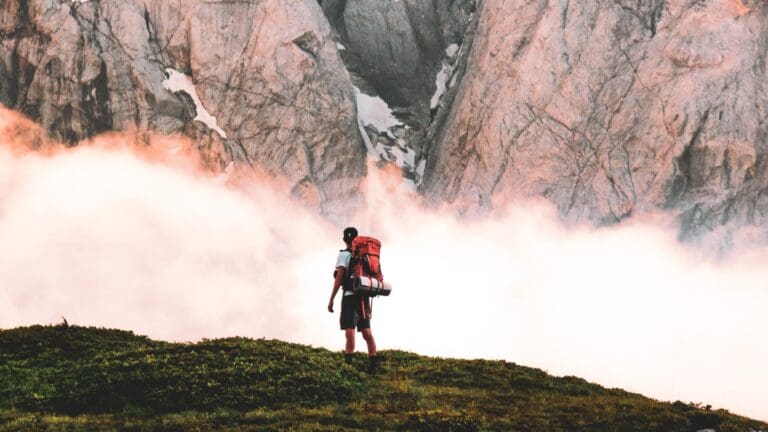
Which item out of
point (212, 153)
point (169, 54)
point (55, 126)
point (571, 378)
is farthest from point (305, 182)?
point (571, 378)

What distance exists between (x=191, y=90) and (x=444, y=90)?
25.9m

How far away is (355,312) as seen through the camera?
97.6ft

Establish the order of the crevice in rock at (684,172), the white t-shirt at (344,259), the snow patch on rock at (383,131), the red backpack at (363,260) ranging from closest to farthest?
1. the red backpack at (363,260)
2. the white t-shirt at (344,259)
3. the crevice in rock at (684,172)
4. the snow patch on rock at (383,131)

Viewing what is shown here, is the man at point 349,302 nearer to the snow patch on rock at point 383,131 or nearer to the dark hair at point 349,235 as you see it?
the dark hair at point 349,235

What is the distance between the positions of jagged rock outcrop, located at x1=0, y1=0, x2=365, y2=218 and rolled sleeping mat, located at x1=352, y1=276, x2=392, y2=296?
2805 inches

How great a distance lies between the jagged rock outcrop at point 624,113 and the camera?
88625 millimetres

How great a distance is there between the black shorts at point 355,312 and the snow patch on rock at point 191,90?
7320 centimetres

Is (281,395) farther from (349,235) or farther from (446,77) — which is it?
(446,77)

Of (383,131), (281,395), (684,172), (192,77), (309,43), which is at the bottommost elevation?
(281,395)

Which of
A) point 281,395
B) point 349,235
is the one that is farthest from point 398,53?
point 281,395

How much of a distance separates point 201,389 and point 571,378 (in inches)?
460

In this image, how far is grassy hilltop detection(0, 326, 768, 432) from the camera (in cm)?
2422

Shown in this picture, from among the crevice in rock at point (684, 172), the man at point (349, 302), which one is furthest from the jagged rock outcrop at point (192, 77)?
the man at point (349, 302)

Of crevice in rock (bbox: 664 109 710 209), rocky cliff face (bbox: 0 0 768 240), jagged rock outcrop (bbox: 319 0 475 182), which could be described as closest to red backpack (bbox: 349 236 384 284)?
rocky cliff face (bbox: 0 0 768 240)
